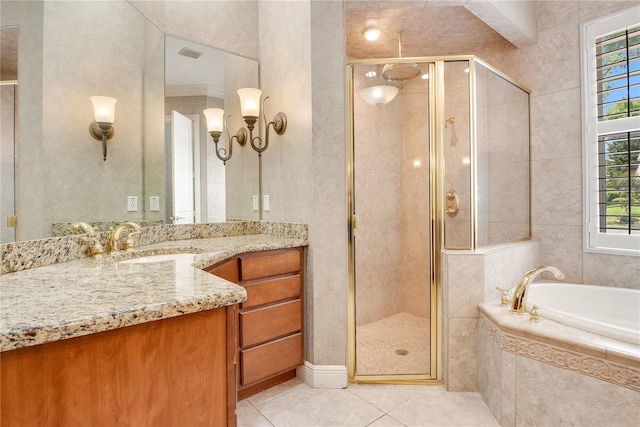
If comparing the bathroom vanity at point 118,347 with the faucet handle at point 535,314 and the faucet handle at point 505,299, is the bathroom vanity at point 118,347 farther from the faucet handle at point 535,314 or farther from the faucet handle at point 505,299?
the faucet handle at point 505,299

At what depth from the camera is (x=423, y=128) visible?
7.37ft

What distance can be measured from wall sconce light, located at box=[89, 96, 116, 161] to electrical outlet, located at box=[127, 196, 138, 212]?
27cm

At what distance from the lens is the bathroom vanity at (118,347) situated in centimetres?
64

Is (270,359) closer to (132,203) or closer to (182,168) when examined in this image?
(132,203)

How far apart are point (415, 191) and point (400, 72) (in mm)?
818

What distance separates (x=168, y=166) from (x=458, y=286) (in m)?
2.02

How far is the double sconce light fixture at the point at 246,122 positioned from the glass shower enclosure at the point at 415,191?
0.55 m

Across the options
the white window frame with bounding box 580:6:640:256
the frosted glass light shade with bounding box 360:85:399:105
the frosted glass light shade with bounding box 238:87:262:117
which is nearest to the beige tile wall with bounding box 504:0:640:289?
the white window frame with bounding box 580:6:640:256

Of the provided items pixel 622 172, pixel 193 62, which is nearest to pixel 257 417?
pixel 193 62

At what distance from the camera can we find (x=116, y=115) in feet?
5.74

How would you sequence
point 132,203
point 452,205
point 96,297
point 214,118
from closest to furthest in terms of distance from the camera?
point 96,297 < point 132,203 < point 452,205 < point 214,118

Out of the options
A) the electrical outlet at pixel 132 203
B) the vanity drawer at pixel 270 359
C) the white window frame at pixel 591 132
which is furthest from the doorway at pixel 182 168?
the white window frame at pixel 591 132

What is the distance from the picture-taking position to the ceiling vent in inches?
89.1

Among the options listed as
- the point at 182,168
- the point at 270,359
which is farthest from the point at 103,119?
the point at 270,359
